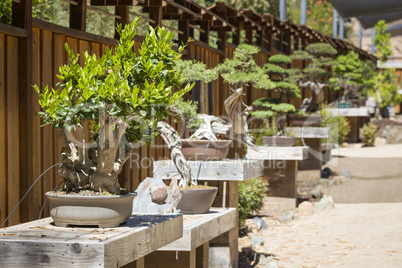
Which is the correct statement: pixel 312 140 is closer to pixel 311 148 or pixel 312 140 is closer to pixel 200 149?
pixel 311 148

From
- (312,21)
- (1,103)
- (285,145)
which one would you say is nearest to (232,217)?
(1,103)

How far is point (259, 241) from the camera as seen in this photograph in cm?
755

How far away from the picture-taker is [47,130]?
15.4 ft

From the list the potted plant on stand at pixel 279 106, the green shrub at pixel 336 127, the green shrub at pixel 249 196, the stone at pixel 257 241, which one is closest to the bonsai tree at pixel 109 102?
the stone at pixel 257 241

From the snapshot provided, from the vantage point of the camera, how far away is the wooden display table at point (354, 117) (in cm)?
1885

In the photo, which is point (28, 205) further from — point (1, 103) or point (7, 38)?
point (7, 38)

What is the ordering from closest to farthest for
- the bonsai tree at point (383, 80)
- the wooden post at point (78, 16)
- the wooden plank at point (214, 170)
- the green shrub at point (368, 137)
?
the wooden post at point (78, 16) < the wooden plank at point (214, 170) < the green shrub at point (368, 137) < the bonsai tree at point (383, 80)

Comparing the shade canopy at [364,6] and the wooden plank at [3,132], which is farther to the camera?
the shade canopy at [364,6]

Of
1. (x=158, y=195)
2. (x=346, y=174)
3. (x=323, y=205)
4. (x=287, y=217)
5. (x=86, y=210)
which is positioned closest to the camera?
(x=86, y=210)

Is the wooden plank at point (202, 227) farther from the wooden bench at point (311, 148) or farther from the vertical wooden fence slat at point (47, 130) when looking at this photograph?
the wooden bench at point (311, 148)

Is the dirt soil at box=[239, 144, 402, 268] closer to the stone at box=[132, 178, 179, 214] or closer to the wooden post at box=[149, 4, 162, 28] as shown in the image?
the stone at box=[132, 178, 179, 214]

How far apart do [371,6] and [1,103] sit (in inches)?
823

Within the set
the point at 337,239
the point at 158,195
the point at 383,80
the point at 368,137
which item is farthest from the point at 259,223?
the point at 383,80

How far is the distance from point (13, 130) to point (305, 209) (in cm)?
650
